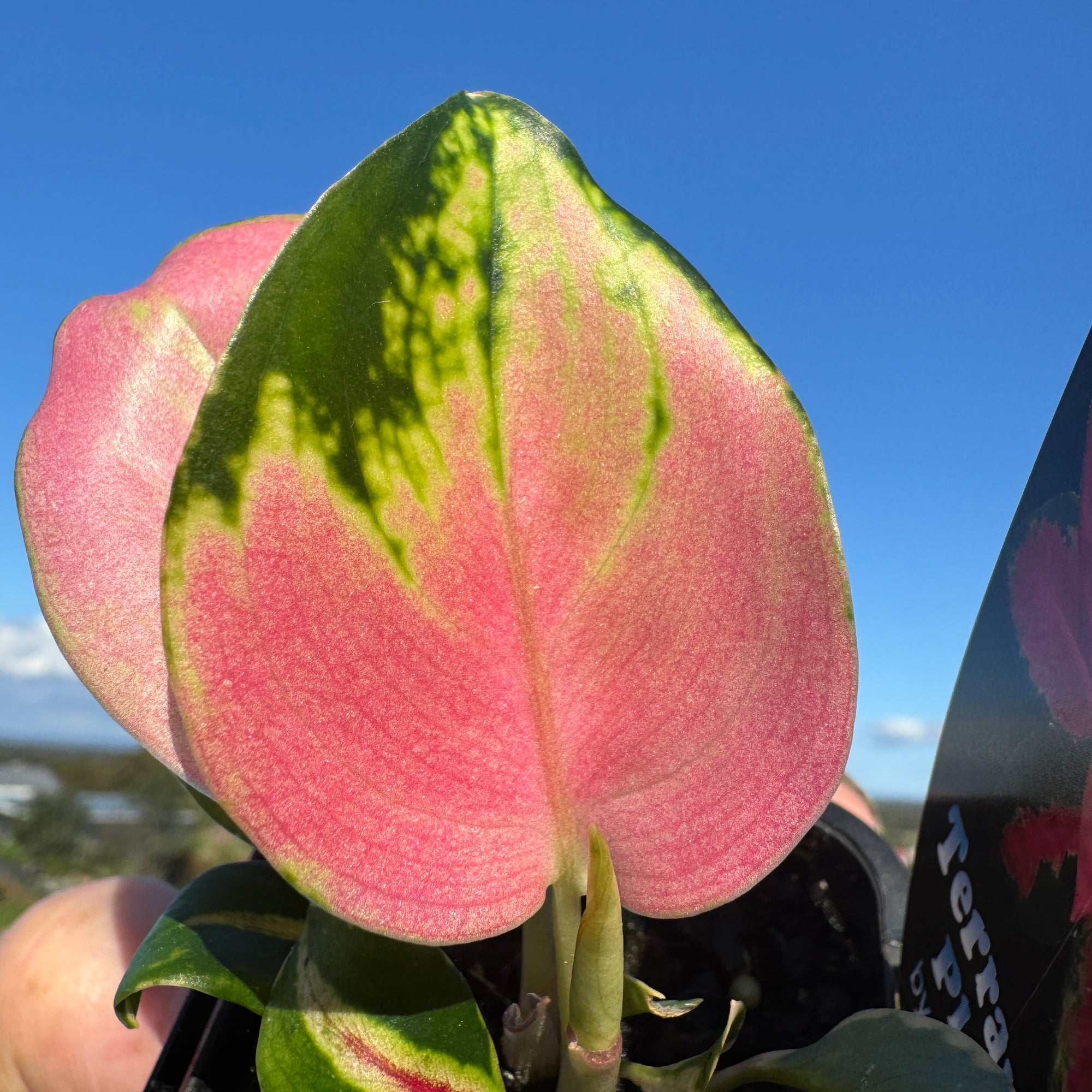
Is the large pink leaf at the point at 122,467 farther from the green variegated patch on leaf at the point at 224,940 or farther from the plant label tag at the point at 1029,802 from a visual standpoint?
the plant label tag at the point at 1029,802

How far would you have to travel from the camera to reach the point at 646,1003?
180mm

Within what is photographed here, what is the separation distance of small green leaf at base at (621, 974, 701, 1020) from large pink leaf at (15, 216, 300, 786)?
0.30ft

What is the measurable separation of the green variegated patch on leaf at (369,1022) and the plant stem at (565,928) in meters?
0.02

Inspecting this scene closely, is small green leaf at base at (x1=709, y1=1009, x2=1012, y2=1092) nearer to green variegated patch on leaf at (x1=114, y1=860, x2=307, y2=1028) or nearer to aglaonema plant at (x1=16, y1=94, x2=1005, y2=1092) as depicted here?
aglaonema plant at (x1=16, y1=94, x2=1005, y2=1092)

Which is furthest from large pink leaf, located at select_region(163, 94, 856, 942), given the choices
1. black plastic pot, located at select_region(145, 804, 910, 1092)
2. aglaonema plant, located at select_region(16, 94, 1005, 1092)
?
black plastic pot, located at select_region(145, 804, 910, 1092)

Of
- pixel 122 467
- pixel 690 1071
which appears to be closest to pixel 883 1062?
pixel 690 1071

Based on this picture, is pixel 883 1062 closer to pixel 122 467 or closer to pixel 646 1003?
pixel 646 1003

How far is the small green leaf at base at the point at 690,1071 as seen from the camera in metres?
0.18

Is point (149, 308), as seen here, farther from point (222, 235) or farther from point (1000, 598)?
point (1000, 598)

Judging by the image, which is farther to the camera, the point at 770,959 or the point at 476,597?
the point at 770,959

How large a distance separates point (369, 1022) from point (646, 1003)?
5cm

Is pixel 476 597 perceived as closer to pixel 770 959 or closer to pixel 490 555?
pixel 490 555

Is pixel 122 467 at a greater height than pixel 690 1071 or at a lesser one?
greater

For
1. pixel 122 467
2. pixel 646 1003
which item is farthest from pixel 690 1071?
pixel 122 467
